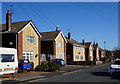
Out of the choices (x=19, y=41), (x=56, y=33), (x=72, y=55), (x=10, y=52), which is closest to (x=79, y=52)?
(x=72, y=55)

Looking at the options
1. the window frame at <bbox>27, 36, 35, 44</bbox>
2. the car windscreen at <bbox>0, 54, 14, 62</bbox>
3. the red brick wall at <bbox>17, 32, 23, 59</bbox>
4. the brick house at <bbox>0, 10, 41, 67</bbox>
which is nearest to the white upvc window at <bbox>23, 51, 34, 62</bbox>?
the brick house at <bbox>0, 10, 41, 67</bbox>

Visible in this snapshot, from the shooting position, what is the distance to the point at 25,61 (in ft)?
68.1

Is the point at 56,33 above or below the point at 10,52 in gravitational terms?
above

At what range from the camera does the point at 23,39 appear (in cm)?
2803

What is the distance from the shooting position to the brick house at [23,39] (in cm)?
2705

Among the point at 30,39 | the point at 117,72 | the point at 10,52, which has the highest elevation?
the point at 30,39

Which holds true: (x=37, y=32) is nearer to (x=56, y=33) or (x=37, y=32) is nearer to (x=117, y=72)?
(x=56, y=33)

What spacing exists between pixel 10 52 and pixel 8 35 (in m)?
12.9

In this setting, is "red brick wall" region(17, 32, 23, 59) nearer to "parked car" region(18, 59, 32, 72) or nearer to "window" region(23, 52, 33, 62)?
"window" region(23, 52, 33, 62)

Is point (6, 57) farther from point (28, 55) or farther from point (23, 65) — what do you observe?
point (28, 55)

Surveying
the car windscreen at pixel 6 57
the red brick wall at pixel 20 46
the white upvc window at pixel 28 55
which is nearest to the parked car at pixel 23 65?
the car windscreen at pixel 6 57

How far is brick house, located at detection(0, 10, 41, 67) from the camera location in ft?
88.7

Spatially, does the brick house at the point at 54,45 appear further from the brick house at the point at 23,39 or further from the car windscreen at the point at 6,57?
the car windscreen at the point at 6,57

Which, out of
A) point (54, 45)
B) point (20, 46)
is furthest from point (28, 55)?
point (54, 45)
